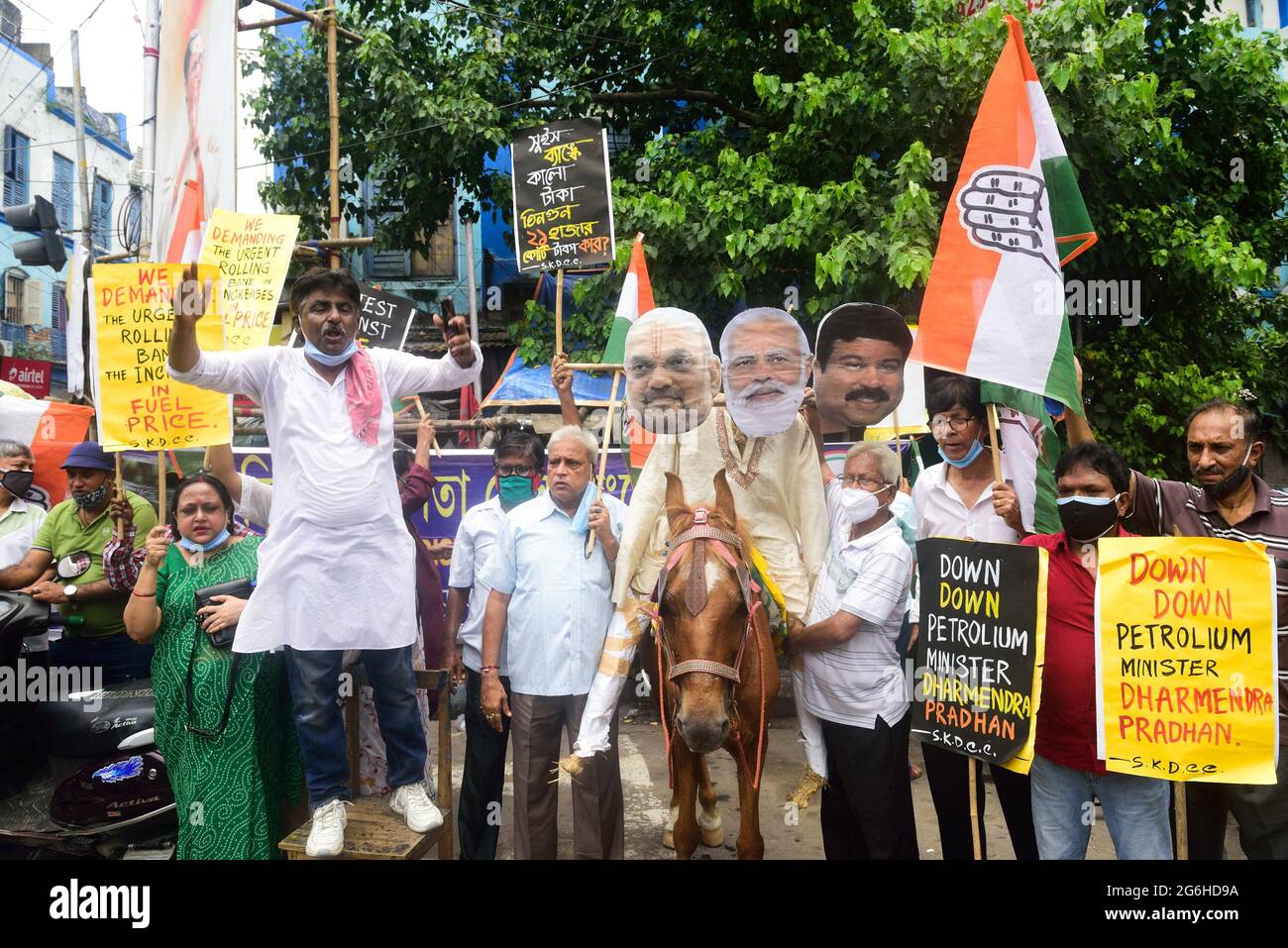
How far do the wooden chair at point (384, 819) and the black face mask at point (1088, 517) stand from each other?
99.9 inches

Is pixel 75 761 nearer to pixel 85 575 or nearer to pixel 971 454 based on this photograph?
pixel 85 575

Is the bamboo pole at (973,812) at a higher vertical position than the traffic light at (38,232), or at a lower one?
lower

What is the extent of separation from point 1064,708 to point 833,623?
2.83 ft

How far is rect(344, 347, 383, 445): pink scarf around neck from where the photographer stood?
3.61m

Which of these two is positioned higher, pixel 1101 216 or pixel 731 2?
pixel 731 2

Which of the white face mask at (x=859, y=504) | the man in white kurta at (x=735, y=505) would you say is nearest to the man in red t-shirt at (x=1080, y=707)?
the white face mask at (x=859, y=504)

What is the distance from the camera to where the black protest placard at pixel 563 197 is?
16.6 ft

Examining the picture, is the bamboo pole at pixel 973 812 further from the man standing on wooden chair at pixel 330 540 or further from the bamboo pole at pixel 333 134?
the bamboo pole at pixel 333 134

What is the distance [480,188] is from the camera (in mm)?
10172

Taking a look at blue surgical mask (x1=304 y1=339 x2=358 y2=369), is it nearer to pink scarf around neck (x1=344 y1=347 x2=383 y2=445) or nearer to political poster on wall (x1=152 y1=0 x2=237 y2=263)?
pink scarf around neck (x1=344 y1=347 x2=383 y2=445)

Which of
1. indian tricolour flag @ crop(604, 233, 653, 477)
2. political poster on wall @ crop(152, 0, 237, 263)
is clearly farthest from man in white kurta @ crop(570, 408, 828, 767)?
political poster on wall @ crop(152, 0, 237, 263)

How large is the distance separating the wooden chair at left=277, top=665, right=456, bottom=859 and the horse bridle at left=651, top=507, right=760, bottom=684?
1.07 meters

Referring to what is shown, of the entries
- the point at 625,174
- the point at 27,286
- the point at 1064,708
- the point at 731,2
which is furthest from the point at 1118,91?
the point at 27,286

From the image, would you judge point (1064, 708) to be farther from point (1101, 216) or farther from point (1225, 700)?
point (1101, 216)
